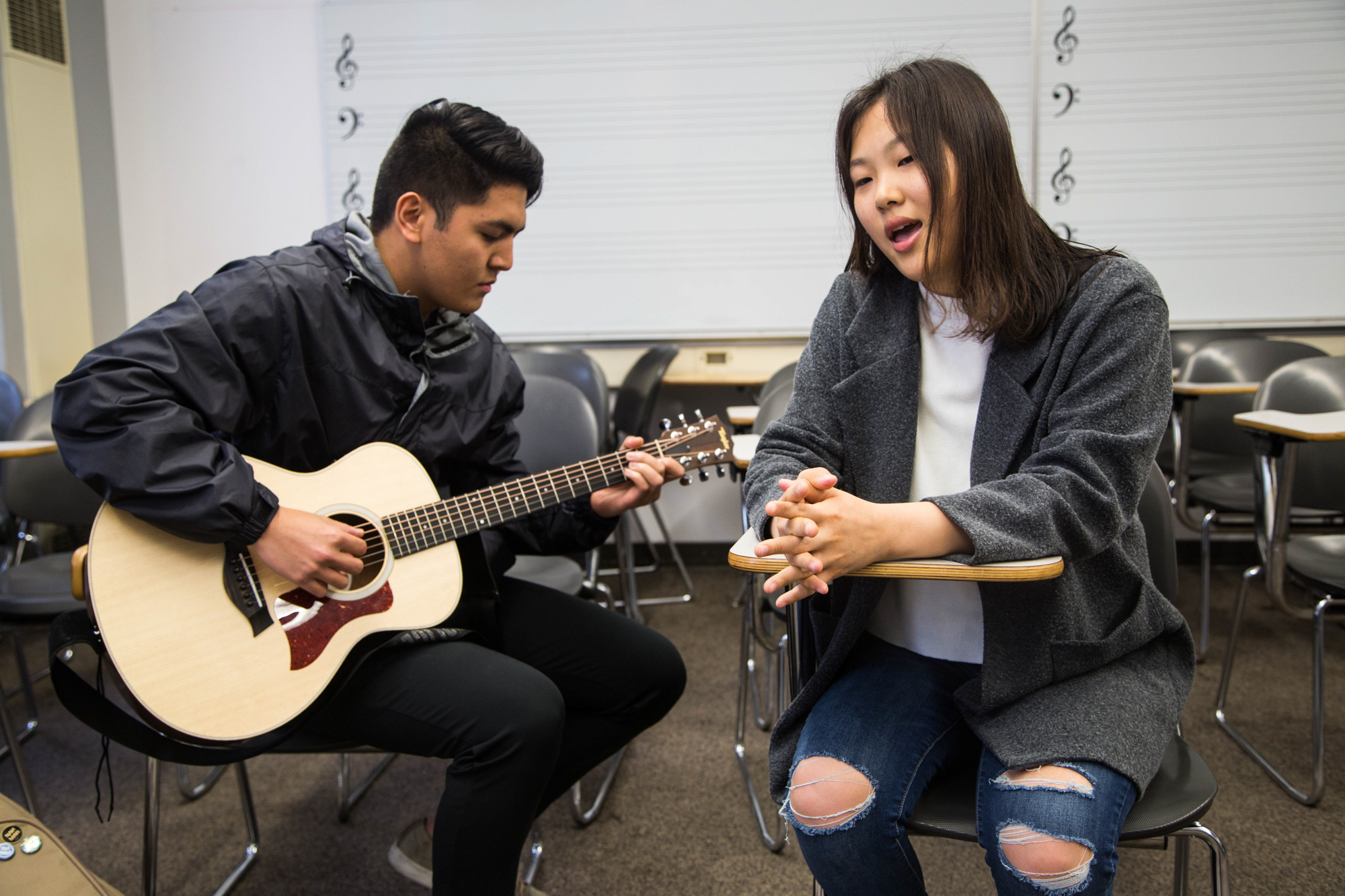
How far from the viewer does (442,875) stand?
1.16 metres

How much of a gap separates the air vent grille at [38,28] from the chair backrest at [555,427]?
118 inches

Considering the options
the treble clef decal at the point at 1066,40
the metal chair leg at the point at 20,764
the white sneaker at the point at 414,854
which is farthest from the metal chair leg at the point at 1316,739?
the metal chair leg at the point at 20,764

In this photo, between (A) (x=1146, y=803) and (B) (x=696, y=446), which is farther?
(B) (x=696, y=446)

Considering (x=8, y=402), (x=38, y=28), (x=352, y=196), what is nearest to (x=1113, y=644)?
(x=8, y=402)

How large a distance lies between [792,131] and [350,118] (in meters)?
1.96

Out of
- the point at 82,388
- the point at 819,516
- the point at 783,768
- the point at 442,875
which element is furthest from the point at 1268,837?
the point at 82,388

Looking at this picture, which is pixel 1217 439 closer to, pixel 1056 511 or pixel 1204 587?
pixel 1204 587

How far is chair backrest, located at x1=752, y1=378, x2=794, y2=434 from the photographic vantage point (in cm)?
188

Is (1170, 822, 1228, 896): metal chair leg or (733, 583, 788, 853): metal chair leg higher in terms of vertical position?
(1170, 822, 1228, 896): metal chair leg

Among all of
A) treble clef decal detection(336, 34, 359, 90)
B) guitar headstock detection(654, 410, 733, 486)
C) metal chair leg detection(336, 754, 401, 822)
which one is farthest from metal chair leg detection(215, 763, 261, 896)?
treble clef decal detection(336, 34, 359, 90)

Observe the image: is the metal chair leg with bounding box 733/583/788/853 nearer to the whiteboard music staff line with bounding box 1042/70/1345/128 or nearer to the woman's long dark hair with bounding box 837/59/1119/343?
the woman's long dark hair with bounding box 837/59/1119/343

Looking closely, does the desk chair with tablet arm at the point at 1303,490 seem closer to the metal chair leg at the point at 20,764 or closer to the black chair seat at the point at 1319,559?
the black chair seat at the point at 1319,559

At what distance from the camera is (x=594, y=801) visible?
1.87 m

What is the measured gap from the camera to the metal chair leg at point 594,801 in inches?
70.1
